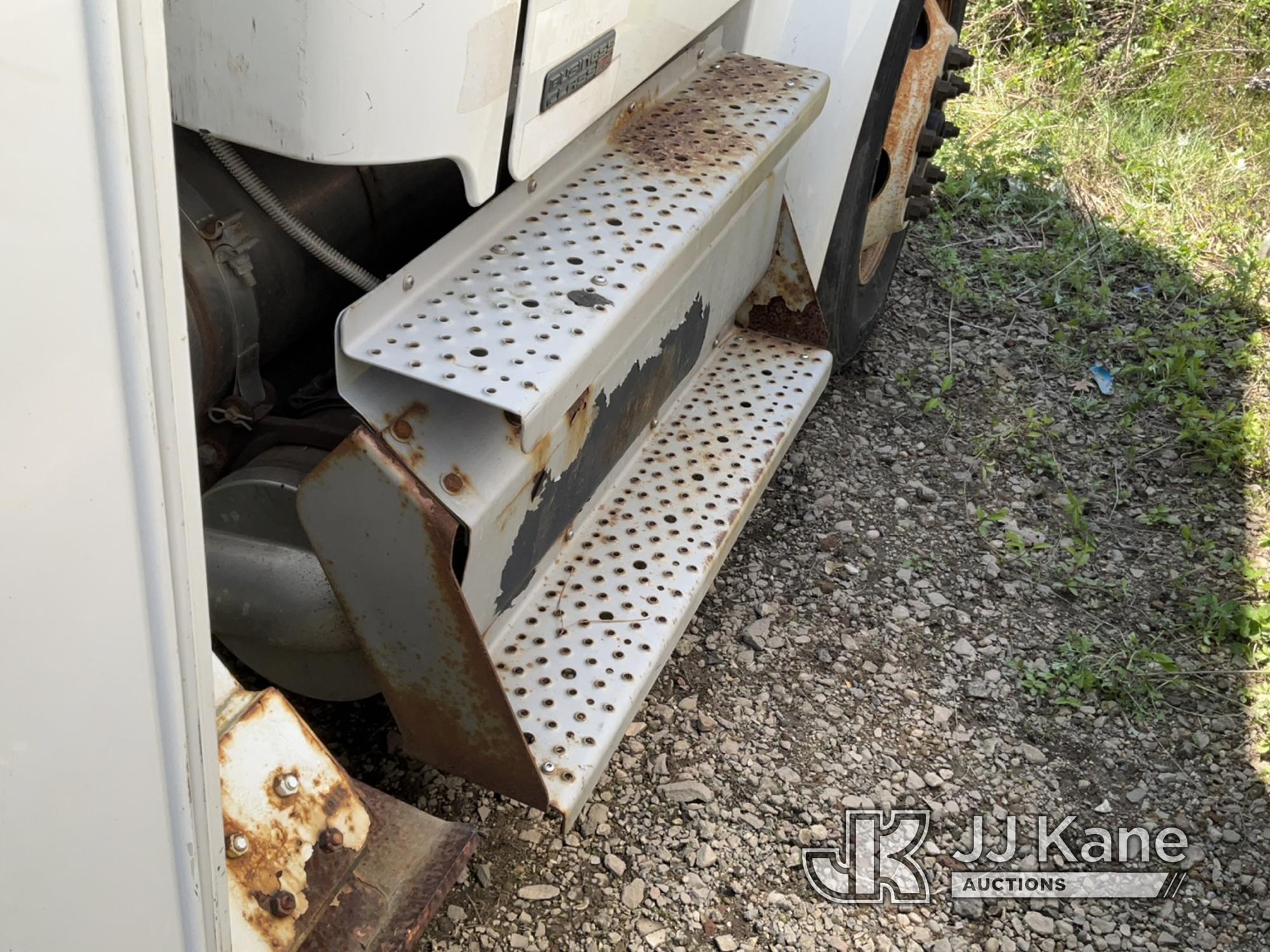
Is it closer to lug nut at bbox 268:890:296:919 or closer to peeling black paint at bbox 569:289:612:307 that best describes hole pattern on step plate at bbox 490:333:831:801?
lug nut at bbox 268:890:296:919

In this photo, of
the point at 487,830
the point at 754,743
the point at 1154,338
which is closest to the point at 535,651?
the point at 487,830

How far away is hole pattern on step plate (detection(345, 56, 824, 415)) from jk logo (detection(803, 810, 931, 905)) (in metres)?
0.95

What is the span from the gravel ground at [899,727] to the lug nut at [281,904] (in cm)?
50

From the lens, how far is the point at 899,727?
6.84 feet

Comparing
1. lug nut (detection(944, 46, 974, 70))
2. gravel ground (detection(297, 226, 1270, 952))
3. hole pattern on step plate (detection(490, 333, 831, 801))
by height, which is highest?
lug nut (detection(944, 46, 974, 70))

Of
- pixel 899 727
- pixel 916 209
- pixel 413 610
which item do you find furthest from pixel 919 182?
pixel 413 610

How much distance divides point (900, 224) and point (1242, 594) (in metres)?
1.11

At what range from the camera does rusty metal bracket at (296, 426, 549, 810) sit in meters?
1.26

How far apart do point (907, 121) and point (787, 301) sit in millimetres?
562

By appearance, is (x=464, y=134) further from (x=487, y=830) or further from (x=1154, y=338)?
(x=1154, y=338)

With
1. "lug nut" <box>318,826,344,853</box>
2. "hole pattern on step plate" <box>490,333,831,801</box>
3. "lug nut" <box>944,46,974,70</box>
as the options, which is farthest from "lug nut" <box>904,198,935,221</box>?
"lug nut" <box>318,826,344,853</box>

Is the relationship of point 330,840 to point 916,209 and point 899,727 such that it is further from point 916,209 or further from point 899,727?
point 916,209

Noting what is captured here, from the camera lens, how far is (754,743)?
6.57 ft

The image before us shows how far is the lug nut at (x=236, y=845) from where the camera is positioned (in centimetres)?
113
